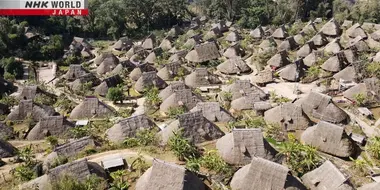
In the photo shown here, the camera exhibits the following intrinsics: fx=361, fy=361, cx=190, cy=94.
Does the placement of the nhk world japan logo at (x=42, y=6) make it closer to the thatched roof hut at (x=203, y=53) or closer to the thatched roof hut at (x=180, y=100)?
the thatched roof hut at (x=203, y=53)

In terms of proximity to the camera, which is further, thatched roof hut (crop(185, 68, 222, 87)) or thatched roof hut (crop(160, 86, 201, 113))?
thatched roof hut (crop(185, 68, 222, 87))

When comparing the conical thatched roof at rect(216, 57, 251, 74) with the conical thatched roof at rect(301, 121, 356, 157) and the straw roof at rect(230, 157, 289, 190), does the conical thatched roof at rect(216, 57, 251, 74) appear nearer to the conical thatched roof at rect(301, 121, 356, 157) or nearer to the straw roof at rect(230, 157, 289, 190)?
the conical thatched roof at rect(301, 121, 356, 157)

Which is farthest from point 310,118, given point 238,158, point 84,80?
point 84,80

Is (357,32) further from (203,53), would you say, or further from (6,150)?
(6,150)

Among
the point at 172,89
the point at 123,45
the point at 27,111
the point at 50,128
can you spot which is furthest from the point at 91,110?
the point at 123,45

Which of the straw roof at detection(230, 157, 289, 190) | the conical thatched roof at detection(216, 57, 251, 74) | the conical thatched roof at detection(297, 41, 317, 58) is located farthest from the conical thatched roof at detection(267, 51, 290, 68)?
the straw roof at detection(230, 157, 289, 190)

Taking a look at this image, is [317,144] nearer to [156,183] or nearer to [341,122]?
[341,122]
